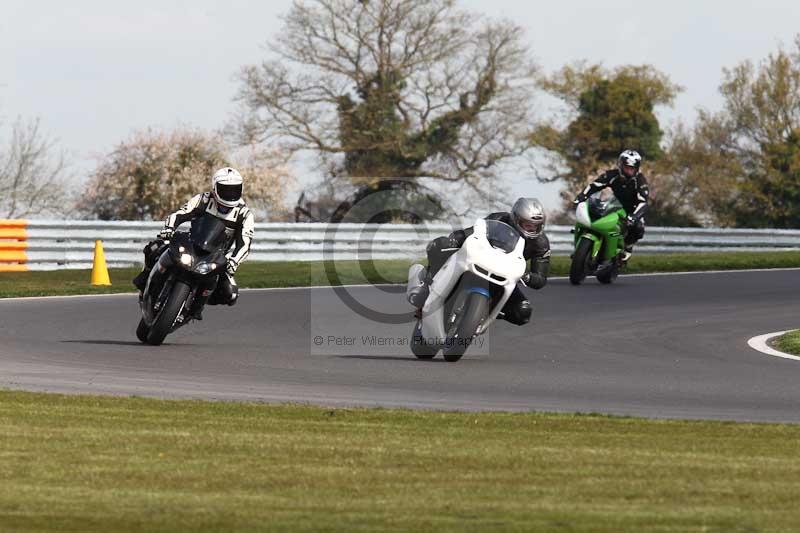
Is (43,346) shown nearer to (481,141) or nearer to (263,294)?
(263,294)

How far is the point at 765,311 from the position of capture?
19.7m

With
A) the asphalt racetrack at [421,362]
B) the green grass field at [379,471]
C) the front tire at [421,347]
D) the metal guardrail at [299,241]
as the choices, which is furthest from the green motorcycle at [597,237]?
the green grass field at [379,471]

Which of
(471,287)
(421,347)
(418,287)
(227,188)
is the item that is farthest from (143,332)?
(471,287)

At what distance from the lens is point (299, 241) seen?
32.4 metres

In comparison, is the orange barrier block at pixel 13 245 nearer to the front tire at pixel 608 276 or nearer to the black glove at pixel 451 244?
the front tire at pixel 608 276

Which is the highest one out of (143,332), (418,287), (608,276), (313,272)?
(418,287)

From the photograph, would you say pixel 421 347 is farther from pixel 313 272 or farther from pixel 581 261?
pixel 313 272

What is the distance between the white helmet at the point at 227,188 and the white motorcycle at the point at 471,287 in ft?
6.75

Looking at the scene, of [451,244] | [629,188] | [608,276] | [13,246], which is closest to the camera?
[451,244]

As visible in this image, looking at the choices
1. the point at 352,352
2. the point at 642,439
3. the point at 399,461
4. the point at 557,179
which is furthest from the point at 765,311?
the point at 557,179

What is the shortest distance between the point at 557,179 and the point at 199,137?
18.2 m

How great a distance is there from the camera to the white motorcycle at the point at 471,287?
43.8ft

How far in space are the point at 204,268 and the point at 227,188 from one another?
2.73 ft

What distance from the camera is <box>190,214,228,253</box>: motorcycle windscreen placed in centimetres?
1480
